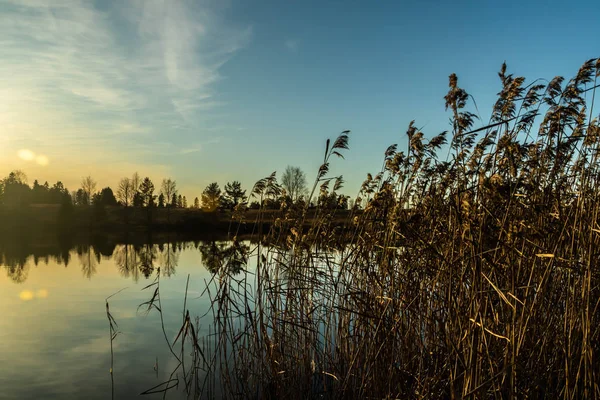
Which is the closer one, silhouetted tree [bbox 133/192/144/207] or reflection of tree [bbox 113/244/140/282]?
reflection of tree [bbox 113/244/140/282]

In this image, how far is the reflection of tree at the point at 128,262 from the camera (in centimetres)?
1856

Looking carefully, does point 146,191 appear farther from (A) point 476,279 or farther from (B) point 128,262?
(A) point 476,279

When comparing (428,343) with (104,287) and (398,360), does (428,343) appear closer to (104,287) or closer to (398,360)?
(398,360)

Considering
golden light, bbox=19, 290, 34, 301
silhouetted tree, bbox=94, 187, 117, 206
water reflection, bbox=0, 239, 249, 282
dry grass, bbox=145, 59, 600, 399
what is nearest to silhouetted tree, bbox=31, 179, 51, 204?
silhouetted tree, bbox=94, 187, 117, 206

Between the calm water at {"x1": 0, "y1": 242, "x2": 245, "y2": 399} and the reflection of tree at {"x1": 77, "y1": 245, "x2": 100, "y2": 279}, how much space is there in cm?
5

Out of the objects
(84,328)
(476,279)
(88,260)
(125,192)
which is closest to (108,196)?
(125,192)

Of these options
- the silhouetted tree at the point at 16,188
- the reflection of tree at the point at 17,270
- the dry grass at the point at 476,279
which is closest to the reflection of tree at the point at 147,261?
the reflection of tree at the point at 17,270

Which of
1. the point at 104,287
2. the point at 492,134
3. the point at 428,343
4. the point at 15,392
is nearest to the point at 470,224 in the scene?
the point at 492,134

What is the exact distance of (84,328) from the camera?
10.2 m

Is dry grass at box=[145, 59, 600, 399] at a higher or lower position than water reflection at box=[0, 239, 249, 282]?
higher

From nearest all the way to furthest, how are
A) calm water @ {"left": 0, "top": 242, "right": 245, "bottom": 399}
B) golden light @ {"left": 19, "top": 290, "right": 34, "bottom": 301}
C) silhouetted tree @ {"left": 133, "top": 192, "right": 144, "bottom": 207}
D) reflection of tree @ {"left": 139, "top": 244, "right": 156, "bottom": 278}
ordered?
calm water @ {"left": 0, "top": 242, "right": 245, "bottom": 399}
golden light @ {"left": 19, "top": 290, "right": 34, "bottom": 301}
reflection of tree @ {"left": 139, "top": 244, "right": 156, "bottom": 278}
silhouetted tree @ {"left": 133, "top": 192, "right": 144, "bottom": 207}

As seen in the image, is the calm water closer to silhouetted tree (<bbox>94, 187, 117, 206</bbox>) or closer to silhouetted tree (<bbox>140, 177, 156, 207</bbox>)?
silhouetted tree (<bbox>140, 177, 156, 207</bbox>)

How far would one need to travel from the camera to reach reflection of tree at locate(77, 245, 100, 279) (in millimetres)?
19250

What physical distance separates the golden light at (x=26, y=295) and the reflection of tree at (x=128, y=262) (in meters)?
3.75
